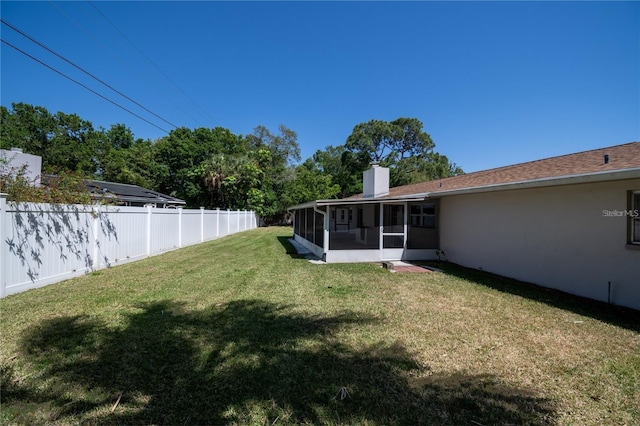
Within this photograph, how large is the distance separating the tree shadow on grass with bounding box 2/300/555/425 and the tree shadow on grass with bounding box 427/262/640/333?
12.3 ft

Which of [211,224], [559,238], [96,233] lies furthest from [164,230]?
[559,238]

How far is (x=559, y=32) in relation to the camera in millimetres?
8344

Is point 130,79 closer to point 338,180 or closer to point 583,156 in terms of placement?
point 583,156

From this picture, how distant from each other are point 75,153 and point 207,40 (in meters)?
31.2

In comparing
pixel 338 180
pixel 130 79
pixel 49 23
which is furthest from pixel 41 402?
pixel 338 180

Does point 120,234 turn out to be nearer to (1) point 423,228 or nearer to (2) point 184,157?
(1) point 423,228

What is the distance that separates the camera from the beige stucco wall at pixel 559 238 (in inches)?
228

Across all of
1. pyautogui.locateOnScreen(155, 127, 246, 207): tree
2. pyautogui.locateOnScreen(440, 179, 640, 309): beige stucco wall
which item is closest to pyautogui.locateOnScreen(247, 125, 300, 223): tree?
pyautogui.locateOnScreen(155, 127, 246, 207): tree

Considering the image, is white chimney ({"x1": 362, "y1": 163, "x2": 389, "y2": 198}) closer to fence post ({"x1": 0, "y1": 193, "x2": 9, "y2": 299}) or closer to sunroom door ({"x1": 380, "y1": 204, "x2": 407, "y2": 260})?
sunroom door ({"x1": 380, "y1": 204, "x2": 407, "y2": 260})

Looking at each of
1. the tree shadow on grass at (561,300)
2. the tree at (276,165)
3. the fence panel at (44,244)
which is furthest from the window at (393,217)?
the tree at (276,165)

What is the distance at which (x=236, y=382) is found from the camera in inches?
117

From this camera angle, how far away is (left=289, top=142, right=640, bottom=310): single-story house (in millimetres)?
5750

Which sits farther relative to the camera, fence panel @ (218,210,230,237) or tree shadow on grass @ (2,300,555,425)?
fence panel @ (218,210,230,237)

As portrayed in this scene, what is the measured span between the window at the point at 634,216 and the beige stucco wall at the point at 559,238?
0.10 meters
